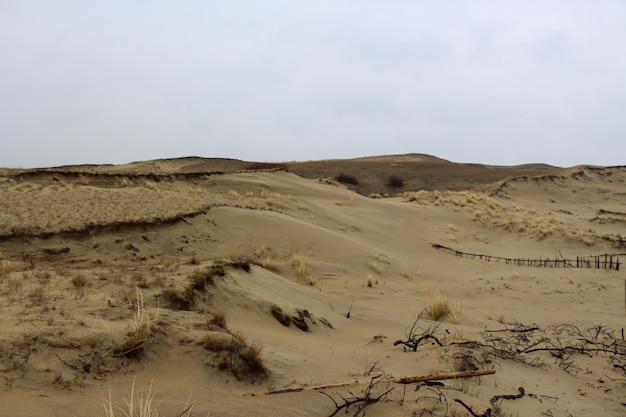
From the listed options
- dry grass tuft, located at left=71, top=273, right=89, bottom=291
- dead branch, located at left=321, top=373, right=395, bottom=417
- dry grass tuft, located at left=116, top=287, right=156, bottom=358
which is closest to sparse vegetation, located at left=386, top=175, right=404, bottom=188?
dry grass tuft, located at left=71, top=273, right=89, bottom=291

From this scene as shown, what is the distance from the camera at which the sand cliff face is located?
11.4 ft

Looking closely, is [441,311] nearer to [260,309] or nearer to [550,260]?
[260,309]

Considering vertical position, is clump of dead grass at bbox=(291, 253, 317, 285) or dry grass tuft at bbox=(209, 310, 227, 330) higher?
dry grass tuft at bbox=(209, 310, 227, 330)

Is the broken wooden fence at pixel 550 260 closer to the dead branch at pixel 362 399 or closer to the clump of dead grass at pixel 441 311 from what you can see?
the clump of dead grass at pixel 441 311

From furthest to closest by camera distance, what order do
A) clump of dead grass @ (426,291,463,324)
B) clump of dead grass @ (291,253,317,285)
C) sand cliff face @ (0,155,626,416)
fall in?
1. clump of dead grass @ (291,253,317,285)
2. clump of dead grass @ (426,291,463,324)
3. sand cliff face @ (0,155,626,416)

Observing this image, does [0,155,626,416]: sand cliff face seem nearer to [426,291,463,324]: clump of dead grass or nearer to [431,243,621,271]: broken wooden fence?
[426,291,463,324]: clump of dead grass

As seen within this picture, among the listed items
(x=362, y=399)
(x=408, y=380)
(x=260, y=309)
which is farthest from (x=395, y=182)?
(x=362, y=399)

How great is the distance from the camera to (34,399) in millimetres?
2953

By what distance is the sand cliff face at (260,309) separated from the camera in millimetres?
3486

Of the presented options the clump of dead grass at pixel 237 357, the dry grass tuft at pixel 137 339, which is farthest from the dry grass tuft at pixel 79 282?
the clump of dead grass at pixel 237 357

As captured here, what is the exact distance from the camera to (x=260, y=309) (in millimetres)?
6188

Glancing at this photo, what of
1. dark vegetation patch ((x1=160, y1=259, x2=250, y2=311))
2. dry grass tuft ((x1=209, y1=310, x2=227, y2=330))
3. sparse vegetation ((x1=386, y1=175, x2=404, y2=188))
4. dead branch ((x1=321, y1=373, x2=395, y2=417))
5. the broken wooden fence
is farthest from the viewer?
sparse vegetation ((x1=386, y1=175, x2=404, y2=188))

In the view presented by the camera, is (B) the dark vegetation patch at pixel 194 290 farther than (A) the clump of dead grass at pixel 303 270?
No

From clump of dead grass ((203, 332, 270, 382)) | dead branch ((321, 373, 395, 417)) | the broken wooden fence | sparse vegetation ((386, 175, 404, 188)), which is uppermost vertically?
sparse vegetation ((386, 175, 404, 188))
